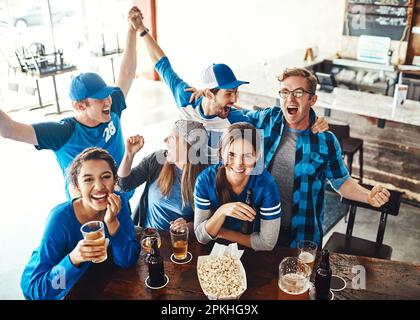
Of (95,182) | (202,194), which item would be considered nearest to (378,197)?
(202,194)

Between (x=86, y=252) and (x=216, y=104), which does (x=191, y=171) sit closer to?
(x=216, y=104)

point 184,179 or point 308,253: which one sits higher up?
point 184,179

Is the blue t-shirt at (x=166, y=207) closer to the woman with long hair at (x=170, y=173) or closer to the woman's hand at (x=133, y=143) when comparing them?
the woman with long hair at (x=170, y=173)

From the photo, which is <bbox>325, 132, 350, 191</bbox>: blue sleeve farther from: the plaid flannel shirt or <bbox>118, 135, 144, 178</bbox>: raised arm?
<bbox>118, 135, 144, 178</bbox>: raised arm

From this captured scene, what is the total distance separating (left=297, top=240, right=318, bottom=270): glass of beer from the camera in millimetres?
1870

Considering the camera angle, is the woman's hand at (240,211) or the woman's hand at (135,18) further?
the woman's hand at (135,18)

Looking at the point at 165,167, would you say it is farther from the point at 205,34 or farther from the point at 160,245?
the point at 205,34

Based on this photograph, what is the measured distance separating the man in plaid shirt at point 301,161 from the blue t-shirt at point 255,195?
0.40m

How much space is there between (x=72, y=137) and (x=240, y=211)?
Result: 113cm

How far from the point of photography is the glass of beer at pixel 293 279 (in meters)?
1.71

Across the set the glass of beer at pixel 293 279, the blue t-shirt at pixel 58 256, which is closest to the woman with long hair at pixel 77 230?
the blue t-shirt at pixel 58 256

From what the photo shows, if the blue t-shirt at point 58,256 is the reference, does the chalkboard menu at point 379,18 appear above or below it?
above

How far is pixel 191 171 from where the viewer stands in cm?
222

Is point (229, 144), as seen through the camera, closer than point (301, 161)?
Yes
